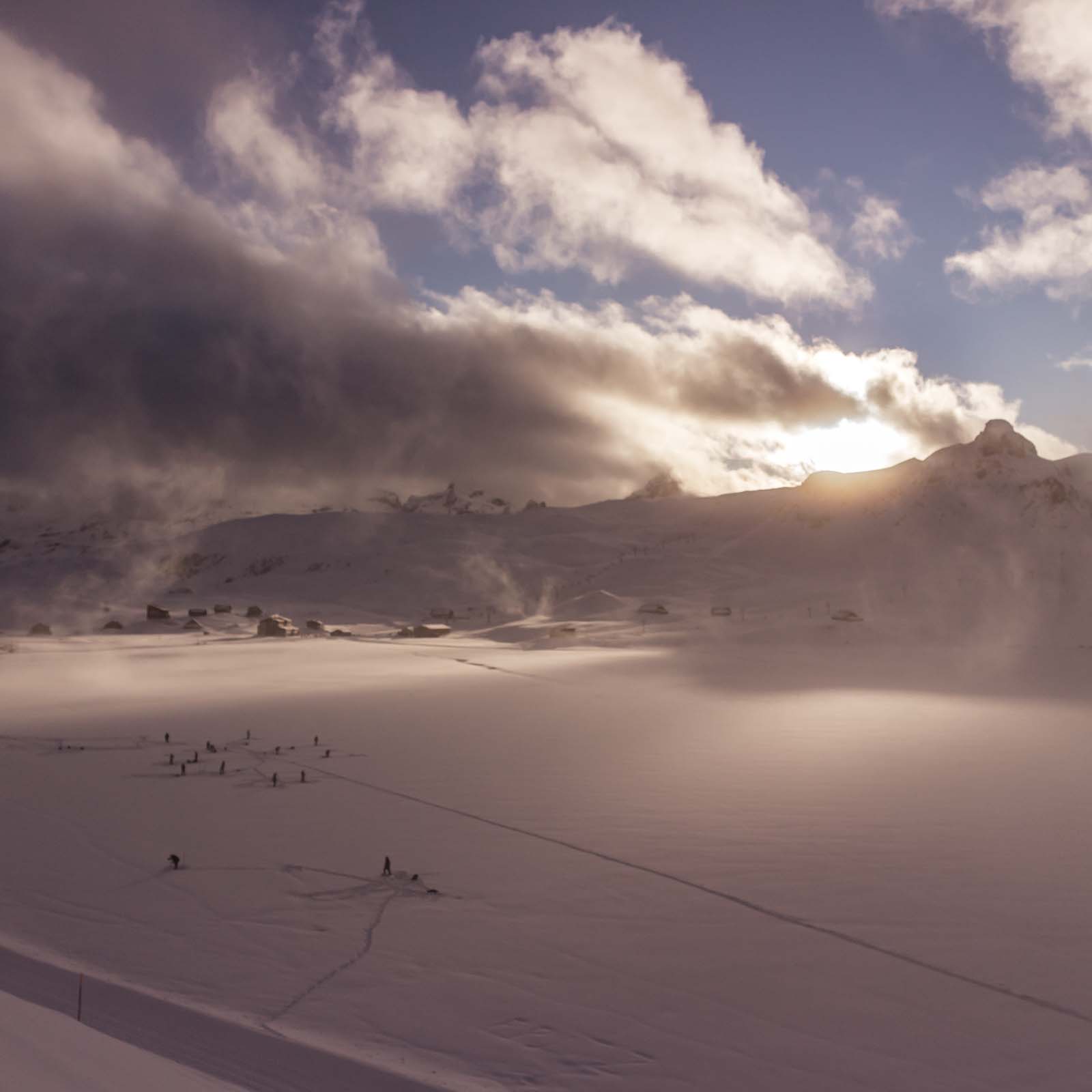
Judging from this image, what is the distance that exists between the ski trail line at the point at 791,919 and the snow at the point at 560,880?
0.03 metres

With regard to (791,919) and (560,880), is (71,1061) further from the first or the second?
(791,919)

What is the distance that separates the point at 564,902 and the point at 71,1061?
4.23 meters

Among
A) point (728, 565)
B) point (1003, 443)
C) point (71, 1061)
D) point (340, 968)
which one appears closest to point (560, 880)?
point (340, 968)

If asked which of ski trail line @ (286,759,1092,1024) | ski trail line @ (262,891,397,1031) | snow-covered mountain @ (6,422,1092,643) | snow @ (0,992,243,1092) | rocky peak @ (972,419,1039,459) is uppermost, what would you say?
rocky peak @ (972,419,1039,459)

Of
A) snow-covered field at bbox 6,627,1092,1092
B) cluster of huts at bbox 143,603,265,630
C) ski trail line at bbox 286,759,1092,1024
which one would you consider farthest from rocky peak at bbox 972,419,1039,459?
ski trail line at bbox 286,759,1092,1024

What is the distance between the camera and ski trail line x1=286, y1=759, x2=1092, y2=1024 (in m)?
5.49

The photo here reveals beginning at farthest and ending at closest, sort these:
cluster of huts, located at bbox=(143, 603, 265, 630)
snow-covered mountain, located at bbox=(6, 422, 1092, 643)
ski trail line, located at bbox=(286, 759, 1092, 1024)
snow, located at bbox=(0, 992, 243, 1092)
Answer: snow-covered mountain, located at bbox=(6, 422, 1092, 643) → cluster of huts, located at bbox=(143, 603, 265, 630) → ski trail line, located at bbox=(286, 759, 1092, 1024) → snow, located at bbox=(0, 992, 243, 1092)

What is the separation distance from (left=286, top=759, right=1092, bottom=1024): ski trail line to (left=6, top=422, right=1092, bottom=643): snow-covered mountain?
38323mm

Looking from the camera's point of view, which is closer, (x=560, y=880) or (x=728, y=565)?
(x=560, y=880)

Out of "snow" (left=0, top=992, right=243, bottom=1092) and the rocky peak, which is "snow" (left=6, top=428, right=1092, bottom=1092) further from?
the rocky peak

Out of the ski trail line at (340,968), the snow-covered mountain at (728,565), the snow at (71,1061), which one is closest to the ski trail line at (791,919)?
the ski trail line at (340,968)

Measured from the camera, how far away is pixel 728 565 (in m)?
94.7

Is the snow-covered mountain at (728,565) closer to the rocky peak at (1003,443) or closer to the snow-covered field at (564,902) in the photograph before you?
the rocky peak at (1003,443)

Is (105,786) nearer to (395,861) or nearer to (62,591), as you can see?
(395,861)
